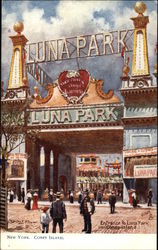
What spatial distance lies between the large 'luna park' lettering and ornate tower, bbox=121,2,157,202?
0.32m

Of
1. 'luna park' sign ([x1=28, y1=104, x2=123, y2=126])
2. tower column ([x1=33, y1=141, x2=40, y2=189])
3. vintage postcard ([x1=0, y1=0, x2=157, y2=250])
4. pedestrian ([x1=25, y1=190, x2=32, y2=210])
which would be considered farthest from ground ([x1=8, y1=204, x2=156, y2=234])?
'luna park' sign ([x1=28, y1=104, x2=123, y2=126])

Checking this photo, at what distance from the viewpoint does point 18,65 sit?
356 inches

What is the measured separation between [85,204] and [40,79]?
279 centimetres

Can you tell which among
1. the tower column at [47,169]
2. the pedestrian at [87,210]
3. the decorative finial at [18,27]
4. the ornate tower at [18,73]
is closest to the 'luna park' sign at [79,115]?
the ornate tower at [18,73]

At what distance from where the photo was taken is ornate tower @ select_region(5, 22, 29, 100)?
29.2ft

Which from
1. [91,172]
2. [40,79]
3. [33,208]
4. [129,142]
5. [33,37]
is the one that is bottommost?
[33,208]

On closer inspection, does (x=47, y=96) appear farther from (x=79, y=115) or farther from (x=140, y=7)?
(x=140, y=7)

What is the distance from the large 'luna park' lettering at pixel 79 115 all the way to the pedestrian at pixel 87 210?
1.66 m

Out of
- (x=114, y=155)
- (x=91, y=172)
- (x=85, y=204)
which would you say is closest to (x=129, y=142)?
(x=114, y=155)

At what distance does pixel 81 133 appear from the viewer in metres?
9.02

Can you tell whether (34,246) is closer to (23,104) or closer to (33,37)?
(23,104)

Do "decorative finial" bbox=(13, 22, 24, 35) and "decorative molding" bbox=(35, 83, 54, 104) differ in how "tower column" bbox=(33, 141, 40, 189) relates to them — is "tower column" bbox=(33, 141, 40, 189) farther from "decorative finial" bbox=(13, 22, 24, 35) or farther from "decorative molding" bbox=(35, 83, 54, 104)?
"decorative finial" bbox=(13, 22, 24, 35)

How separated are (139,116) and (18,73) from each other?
9.15ft

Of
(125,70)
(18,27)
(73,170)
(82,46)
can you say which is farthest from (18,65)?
(73,170)
